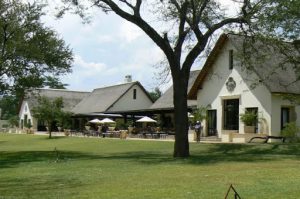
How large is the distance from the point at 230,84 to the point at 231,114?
238 centimetres

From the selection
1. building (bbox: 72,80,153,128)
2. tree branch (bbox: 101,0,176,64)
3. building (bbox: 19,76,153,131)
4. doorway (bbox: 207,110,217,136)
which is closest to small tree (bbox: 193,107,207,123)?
doorway (bbox: 207,110,217,136)

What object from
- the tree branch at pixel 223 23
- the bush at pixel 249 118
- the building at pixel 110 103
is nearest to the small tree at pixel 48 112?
the building at pixel 110 103

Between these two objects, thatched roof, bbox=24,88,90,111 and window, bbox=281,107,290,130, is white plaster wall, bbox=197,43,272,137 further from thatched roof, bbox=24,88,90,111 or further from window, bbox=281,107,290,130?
thatched roof, bbox=24,88,90,111

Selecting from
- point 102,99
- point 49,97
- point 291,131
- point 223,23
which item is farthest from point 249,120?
point 49,97

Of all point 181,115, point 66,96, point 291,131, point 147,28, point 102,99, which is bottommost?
point 291,131

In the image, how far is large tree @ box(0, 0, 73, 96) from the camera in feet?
108

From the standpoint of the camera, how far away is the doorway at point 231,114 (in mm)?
40969

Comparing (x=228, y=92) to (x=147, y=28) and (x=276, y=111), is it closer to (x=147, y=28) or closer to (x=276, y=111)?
(x=276, y=111)

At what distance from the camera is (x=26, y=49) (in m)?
32.8

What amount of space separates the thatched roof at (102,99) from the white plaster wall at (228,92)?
84.9ft

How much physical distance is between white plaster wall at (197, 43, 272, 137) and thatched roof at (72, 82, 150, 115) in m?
25.9

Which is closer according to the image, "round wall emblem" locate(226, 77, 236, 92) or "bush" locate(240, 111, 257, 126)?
"bush" locate(240, 111, 257, 126)

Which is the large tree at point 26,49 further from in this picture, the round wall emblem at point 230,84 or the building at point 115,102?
the building at point 115,102

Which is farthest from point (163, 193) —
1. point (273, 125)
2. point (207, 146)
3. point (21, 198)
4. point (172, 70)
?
point (273, 125)
